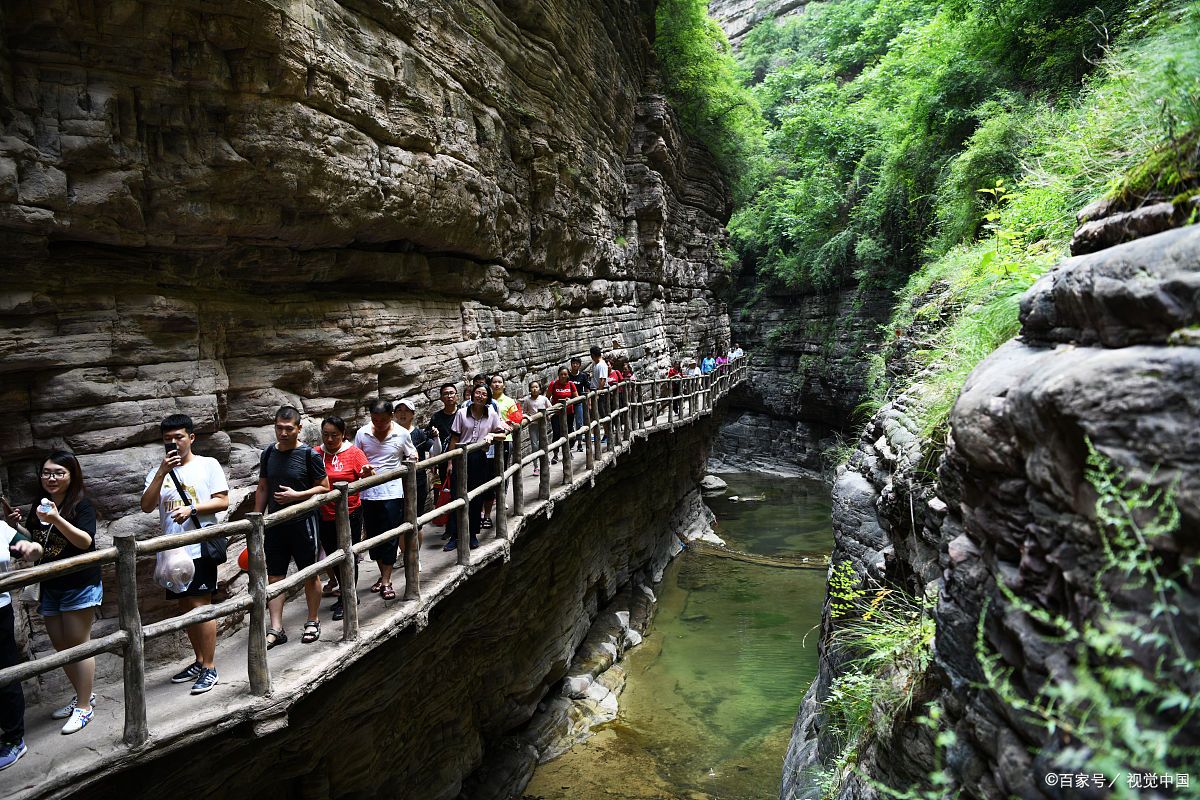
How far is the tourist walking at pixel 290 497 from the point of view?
15.0 ft

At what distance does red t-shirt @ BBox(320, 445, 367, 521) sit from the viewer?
5.23m

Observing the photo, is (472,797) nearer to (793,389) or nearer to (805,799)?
(805,799)

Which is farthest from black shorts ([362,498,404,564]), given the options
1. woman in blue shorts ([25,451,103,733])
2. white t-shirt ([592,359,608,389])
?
white t-shirt ([592,359,608,389])

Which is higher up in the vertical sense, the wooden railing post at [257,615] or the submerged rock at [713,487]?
the wooden railing post at [257,615]

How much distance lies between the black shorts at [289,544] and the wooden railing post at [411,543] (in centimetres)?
72

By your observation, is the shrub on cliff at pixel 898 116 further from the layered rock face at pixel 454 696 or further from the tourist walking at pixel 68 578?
the tourist walking at pixel 68 578

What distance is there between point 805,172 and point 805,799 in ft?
89.7

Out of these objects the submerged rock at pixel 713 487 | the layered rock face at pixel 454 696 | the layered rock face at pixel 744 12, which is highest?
the layered rock face at pixel 744 12

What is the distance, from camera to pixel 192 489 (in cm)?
423

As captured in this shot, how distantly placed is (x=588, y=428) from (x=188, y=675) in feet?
19.3

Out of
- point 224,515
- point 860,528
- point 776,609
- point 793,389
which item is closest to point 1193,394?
point 860,528

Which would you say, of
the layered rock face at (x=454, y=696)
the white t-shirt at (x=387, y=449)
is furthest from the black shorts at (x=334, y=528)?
the layered rock face at (x=454, y=696)

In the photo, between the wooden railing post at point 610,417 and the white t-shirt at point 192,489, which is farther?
the wooden railing post at point 610,417

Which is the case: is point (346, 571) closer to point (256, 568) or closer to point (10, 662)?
point (256, 568)
